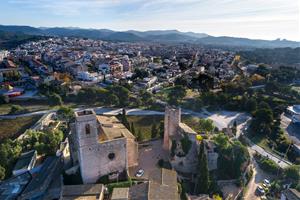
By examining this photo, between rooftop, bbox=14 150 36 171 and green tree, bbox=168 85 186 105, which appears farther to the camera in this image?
green tree, bbox=168 85 186 105


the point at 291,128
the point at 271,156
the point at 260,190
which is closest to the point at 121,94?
the point at 271,156

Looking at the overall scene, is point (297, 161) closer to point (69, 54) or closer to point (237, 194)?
point (237, 194)

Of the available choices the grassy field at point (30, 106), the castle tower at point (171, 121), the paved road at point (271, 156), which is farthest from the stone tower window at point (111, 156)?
the grassy field at point (30, 106)

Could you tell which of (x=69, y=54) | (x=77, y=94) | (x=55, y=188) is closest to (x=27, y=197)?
(x=55, y=188)

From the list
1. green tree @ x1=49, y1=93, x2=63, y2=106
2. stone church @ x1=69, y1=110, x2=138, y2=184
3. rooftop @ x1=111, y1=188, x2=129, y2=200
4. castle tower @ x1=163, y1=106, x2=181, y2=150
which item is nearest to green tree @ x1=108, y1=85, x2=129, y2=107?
green tree @ x1=49, y1=93, x2=63, y2=106

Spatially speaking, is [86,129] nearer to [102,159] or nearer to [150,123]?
[102,159]

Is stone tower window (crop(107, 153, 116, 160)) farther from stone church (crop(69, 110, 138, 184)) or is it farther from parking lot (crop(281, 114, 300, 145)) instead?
parking lot (crop(281, 114, 300, 145))

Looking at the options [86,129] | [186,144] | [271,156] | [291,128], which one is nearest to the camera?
[86,129]
